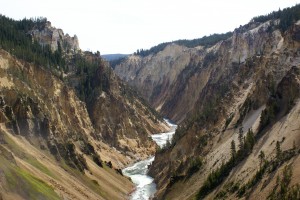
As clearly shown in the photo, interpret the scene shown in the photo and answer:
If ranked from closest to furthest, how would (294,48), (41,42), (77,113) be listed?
(294,48) < (77,113) < (41,42)

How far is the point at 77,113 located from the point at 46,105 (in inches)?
989

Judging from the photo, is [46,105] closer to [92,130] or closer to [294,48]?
[92,130]

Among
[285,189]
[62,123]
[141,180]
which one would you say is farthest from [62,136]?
[285,189]

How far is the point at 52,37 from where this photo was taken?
576 feet

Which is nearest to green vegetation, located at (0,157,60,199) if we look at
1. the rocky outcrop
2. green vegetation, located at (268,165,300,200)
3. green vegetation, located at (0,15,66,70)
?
the rocky outcrop

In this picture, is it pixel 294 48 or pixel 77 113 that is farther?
pixel 77 113

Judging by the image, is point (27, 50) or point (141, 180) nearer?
point (141, 180)

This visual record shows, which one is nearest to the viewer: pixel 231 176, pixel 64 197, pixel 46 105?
pixel 64 197

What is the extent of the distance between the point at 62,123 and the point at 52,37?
255 ft

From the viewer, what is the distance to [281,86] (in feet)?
252

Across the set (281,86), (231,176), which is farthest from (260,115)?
(231,176)

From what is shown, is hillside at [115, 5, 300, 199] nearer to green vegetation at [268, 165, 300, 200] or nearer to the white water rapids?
green vegetation at [268, 165, 300, 200]

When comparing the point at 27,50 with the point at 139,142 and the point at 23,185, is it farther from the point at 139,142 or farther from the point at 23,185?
the point at 23,185

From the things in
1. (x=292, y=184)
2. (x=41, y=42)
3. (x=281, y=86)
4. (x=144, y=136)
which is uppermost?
(x=41, y=42)
